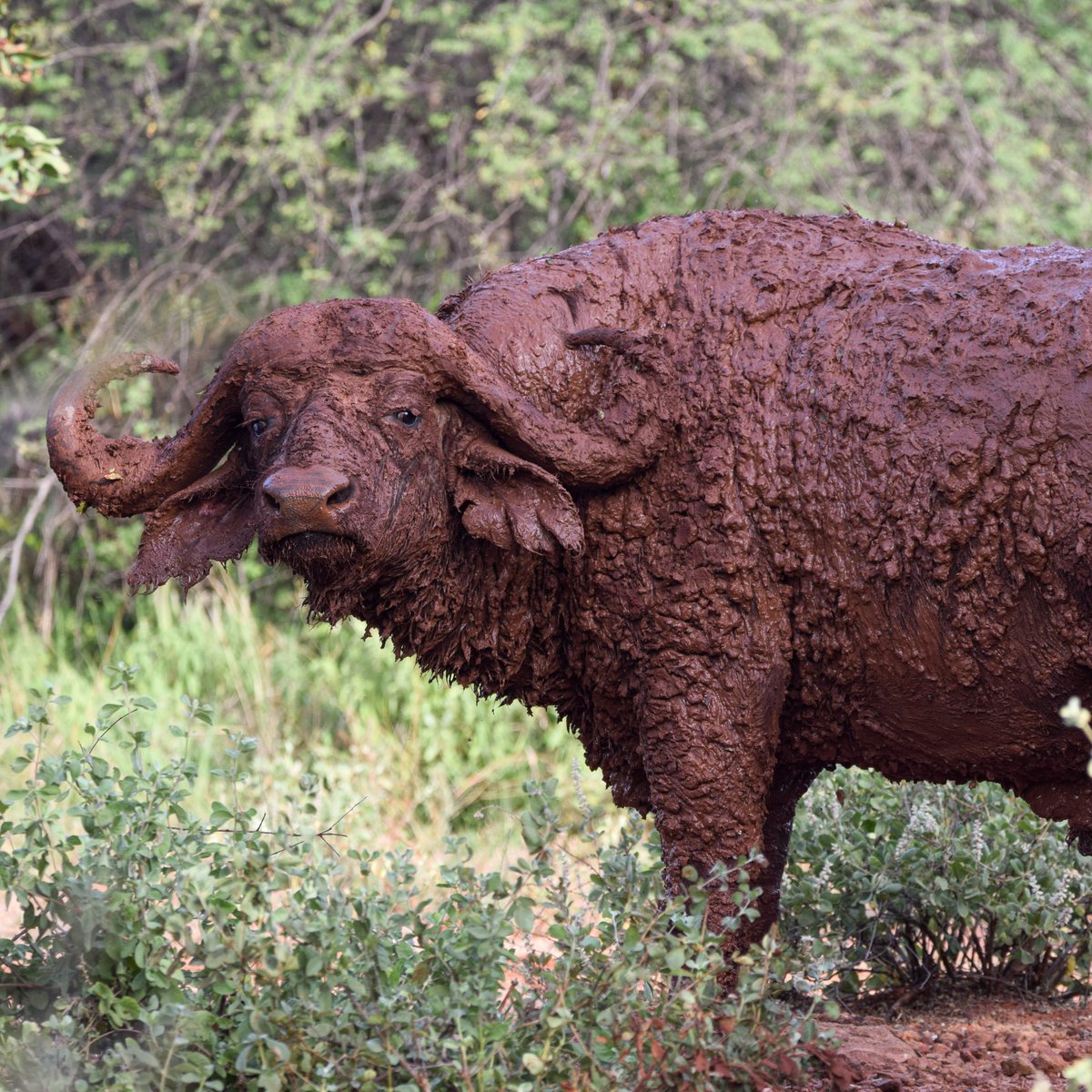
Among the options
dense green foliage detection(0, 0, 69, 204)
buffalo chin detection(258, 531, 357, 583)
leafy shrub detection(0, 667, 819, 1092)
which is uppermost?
dense green foliage detection(0, 0, 69, 204)

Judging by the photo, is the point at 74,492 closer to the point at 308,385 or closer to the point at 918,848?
the point at 308,385

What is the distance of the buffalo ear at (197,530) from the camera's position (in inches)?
148

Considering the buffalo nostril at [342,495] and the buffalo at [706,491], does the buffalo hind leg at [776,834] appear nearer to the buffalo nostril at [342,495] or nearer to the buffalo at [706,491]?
the buffalo at [706,491]

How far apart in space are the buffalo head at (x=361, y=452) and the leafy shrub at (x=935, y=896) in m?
1.69

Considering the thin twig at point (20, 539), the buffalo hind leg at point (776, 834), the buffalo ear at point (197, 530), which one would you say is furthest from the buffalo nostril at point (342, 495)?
the thin twig at point (20, 539)

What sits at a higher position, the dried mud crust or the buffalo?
the buffalo

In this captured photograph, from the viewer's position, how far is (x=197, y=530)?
3809 millimetres

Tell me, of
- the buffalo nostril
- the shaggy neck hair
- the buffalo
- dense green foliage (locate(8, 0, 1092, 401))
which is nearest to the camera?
the buffalo nostril

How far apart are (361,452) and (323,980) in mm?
1122

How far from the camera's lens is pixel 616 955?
318 cm

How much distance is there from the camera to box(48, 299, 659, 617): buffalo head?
333 cm

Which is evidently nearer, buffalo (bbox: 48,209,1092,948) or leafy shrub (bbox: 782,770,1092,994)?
buffalo (bbox: 48,209,1092,948)

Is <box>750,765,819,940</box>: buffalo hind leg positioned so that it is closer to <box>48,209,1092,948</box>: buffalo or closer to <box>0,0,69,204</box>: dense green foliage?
<box>48,209,1092,948</box>: buffalo

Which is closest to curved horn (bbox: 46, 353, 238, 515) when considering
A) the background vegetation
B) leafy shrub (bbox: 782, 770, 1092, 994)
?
leafy shrub (bbox: 782, 770, 1092, 994)
